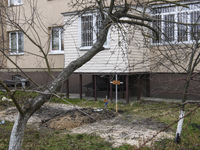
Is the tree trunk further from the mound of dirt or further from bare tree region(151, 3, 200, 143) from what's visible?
the mound of dirt

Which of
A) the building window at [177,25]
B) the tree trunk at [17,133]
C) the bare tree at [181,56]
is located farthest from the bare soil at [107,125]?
the building window at [177,25]

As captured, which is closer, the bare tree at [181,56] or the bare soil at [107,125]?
the bare tree at [181,56]

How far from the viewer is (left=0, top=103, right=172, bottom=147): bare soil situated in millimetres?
6543

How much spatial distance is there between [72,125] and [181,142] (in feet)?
11.0

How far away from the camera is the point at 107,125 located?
7.82 meters

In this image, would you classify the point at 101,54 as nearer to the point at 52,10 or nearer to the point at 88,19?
the point at 88,19

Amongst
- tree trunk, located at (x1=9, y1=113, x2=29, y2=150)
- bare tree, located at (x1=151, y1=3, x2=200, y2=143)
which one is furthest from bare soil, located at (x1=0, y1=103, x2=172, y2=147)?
tree trunk, located at (x1=9, y1=113, x2=29, y2=150)

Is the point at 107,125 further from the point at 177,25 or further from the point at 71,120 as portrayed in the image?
the point at 177,25

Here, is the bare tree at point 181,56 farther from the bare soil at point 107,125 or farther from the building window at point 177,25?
the bare soil at point 107,125

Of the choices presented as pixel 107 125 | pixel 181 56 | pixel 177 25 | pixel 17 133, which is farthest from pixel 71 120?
pixel 177 25

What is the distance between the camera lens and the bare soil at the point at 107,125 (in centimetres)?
654

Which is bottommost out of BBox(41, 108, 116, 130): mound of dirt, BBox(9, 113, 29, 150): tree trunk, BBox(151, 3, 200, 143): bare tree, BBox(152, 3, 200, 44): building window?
BBox(41, 108, 116, 130): mound of dirt

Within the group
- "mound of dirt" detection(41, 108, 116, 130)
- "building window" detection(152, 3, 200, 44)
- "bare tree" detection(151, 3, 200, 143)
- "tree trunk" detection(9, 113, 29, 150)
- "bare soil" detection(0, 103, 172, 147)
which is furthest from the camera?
"mound of dirt" detection(41, 108, 116, 130)

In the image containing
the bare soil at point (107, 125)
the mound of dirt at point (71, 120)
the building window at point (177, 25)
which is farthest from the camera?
the mound of dirt at point (71, 120)
